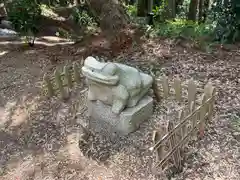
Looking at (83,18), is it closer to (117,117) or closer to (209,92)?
(117,117)

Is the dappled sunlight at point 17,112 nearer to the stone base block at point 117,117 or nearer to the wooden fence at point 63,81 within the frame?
the wooden fence at point 63,81

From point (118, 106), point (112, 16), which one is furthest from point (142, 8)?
point (118, 106)

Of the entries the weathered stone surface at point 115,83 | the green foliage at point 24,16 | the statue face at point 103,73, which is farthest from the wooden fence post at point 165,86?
the green foliage at point 24,16

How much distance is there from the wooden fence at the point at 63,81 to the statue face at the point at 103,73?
1.26m

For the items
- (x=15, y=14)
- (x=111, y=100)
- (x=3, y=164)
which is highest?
(x=15, y=14)

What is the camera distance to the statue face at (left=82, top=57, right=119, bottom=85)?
4.05 m

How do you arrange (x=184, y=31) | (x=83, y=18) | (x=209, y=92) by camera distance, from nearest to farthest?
1. (x=209, y=92)
2. (x=184, y=31)
3. (x=83, y=18)

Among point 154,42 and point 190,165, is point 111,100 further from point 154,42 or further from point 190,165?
point 154,42

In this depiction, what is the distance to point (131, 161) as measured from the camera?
409cm

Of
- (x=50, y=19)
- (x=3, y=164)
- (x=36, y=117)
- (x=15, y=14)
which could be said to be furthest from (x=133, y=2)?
(x=3, y=164)

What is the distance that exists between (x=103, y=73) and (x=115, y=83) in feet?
0.68

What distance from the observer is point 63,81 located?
554 centimetres

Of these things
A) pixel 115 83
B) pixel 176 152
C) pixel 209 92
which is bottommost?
pixel 176 152

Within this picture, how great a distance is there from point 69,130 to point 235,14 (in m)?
4.07
